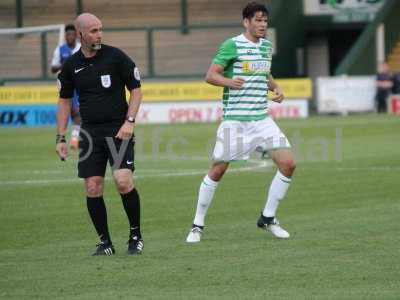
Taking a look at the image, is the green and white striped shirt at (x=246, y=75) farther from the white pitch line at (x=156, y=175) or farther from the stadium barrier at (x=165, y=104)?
the stadium barrier at (x=165, y=104)

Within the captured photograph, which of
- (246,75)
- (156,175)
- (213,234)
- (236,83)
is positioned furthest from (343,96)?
(236,83)

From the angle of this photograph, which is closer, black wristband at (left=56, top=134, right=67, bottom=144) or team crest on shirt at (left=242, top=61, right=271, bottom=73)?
black wristband at (left=56, top=134, right=67, bottom=144)

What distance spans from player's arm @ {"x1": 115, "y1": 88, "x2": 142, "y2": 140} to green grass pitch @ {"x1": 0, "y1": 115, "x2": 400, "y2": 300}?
106 centimetres

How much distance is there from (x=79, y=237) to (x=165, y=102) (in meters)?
22.4

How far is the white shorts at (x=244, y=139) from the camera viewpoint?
11.1 meters

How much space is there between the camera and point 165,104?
111ft

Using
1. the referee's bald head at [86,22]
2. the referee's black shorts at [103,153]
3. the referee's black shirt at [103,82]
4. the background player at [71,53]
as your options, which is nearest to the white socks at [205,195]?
the referee's black shorts at [103,153]

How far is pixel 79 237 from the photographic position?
37.8 ft

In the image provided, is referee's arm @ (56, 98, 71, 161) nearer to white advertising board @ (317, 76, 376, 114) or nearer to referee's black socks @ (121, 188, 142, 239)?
referee's black socks @ (121, 188, 142, 239)

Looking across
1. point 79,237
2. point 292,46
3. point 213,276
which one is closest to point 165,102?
point 292,46

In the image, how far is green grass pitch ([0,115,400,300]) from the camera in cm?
858

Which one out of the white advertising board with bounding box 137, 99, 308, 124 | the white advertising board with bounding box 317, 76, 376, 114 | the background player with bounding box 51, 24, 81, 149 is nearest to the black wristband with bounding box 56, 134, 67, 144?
the background player with bounding box 51, 24, 81, 149

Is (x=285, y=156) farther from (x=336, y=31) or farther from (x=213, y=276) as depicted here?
(x=336, y=31)

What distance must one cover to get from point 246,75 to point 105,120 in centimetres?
158
